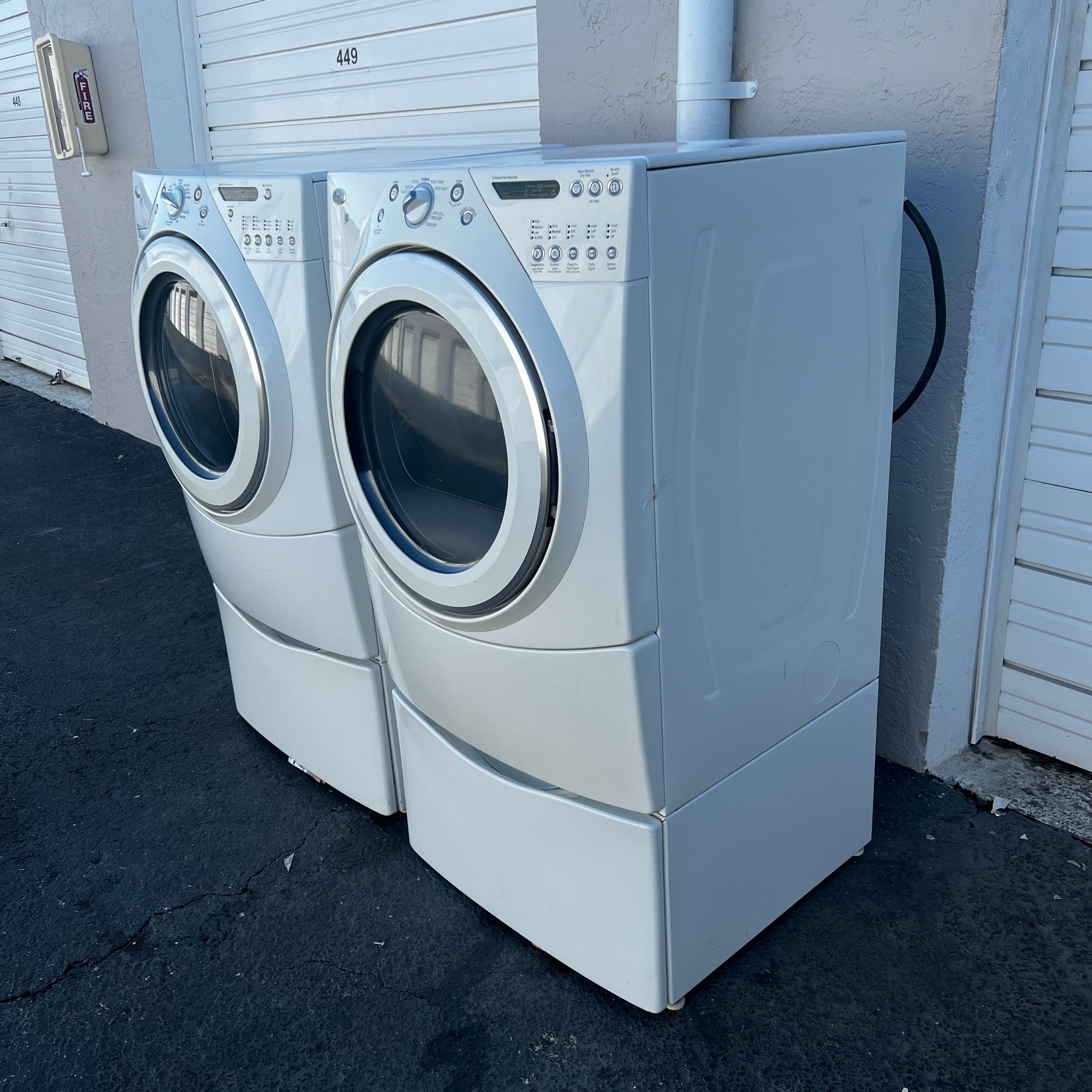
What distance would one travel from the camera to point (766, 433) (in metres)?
1.48

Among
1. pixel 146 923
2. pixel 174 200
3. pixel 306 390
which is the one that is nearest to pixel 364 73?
pixel 174 200

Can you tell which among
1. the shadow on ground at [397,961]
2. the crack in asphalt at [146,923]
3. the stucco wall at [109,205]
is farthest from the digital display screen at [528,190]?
the stucco wall at [109,205]

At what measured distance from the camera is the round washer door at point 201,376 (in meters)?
1.87

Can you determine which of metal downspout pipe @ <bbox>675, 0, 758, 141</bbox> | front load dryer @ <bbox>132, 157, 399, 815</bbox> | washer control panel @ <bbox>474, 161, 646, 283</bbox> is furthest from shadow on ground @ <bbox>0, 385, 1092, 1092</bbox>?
metal downspout pipe @ <bbox>675, 0, 758, 141</bbox>

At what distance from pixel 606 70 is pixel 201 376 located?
1.18m

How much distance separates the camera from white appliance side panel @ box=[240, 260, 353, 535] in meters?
1.79

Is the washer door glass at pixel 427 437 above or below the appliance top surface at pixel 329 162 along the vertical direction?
below

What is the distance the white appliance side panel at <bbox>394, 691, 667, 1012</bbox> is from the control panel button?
937 millimetres

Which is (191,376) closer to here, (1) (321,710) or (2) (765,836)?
(1) (321,710)

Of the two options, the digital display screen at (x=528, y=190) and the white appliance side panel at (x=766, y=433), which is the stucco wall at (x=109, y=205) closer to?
the digital display screen at (x=528, y=190)

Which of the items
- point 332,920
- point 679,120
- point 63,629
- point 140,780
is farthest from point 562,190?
point 63,629

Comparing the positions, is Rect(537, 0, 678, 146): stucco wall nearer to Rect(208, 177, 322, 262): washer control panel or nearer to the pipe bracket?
the pipe bracket

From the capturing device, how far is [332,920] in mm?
1929

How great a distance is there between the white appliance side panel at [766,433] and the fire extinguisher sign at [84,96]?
4.08m
